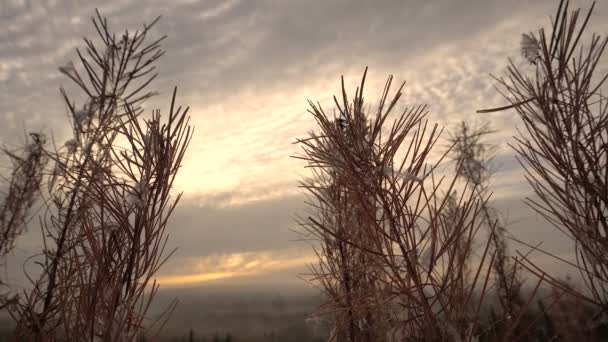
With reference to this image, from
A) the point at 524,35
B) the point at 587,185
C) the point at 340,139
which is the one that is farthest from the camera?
the point at 524,35

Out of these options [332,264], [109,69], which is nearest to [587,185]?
[332,264]

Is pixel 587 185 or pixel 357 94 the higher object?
pixel 357 94

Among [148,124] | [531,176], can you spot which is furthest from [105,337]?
[531,176]

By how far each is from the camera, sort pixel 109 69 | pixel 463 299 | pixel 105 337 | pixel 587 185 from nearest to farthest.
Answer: pixel 105 337 → pixel 463 299 → pixel 587 185 → pixel 109 69

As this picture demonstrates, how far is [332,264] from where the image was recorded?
307 cm

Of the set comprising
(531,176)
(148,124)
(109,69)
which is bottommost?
(531,176)

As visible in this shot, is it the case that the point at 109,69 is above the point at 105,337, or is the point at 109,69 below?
above

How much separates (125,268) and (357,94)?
109 centimetres

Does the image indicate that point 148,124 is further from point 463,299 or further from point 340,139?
point 463,299

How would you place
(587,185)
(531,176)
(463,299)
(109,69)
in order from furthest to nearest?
(109,69) → (531,176) → (587,185) → (463,299)

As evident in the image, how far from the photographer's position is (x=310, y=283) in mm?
3059

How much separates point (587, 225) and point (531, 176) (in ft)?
1.01

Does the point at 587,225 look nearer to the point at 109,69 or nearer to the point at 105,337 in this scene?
the point at 105,337

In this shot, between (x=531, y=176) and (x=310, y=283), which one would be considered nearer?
(x=531, y=176)
